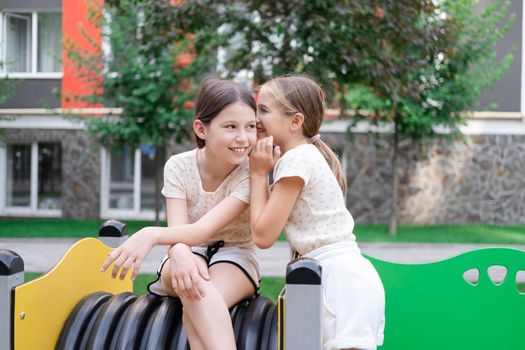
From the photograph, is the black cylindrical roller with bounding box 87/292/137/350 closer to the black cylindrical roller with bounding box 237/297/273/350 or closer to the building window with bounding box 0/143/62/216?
the black cylindrical roller with bounding box 237/297/273/350

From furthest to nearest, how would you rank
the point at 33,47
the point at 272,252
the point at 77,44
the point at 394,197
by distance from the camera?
the point at 33,47 < the point at 77,44 < the point at 394,197 < the point at 272,252

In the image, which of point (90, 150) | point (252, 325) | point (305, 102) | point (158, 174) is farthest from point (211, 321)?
point (90, 150)

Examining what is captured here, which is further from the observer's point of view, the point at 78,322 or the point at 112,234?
the point at 112,234

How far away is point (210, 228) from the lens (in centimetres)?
230

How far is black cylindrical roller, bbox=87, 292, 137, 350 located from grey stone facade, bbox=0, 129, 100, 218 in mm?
12083

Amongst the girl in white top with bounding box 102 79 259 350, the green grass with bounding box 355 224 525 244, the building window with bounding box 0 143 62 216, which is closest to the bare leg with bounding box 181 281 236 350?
the girl in white top with bounding box 102 79 259 350

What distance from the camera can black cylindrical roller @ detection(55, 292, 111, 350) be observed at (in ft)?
8.20

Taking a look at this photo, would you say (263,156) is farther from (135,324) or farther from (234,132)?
(135,324)

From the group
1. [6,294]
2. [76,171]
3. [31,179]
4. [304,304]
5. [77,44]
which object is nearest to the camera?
[304,304]

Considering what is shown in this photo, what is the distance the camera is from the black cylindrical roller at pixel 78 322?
2500 millimetres

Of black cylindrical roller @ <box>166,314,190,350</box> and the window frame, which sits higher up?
the window frame

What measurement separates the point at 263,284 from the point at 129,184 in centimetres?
860

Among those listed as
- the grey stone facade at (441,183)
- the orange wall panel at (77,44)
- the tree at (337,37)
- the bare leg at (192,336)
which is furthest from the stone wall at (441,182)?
the bare leg at (192,336)

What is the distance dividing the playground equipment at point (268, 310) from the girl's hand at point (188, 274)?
0.89 ft
